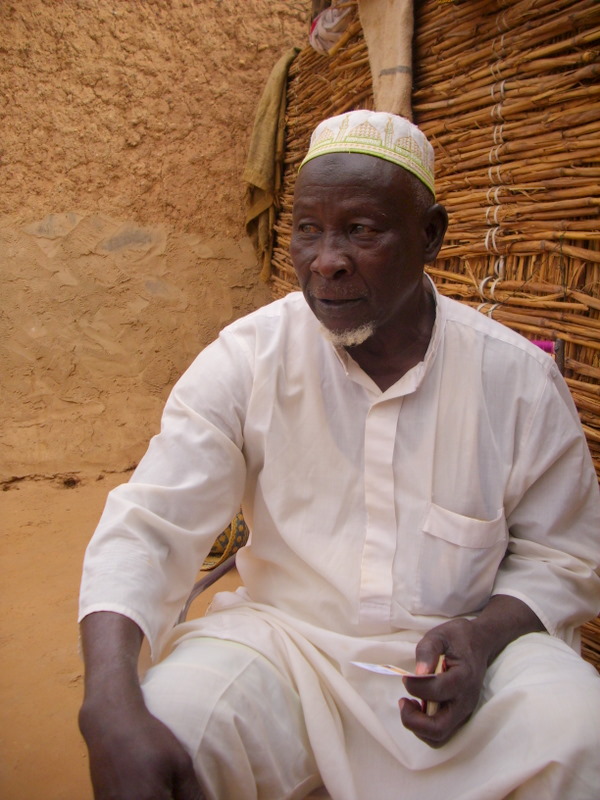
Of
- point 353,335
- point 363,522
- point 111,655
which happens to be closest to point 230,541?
point 363,522

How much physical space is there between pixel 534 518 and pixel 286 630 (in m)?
0.64

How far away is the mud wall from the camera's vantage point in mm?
3613

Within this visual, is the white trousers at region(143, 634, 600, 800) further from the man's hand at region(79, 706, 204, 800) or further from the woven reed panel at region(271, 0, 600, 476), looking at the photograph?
the woven reed panel at region(271, 0, 600, 476)

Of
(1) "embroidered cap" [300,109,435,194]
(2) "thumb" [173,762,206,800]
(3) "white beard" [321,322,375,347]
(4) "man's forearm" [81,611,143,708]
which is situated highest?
(1) "embroidered cap" [300,109,435,194]

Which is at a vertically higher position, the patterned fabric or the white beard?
the white beard

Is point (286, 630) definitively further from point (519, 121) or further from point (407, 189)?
point (519, 121)

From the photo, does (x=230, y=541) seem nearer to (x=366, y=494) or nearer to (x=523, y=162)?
(x=366, y=494)

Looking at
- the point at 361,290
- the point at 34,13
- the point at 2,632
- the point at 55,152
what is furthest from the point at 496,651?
the point at 34,13

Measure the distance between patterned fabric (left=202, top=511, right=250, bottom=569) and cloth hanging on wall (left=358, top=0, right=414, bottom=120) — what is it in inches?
74.9

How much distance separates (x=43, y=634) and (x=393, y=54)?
2.69 metres

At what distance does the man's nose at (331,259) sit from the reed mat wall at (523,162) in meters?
1.01

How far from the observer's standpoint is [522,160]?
2371 millimetres

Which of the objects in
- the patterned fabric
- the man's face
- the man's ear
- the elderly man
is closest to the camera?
the elderly man

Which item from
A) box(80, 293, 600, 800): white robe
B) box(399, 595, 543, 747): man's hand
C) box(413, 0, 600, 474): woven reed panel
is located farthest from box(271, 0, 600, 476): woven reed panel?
box(399, 595, 543, 747): man's hand
